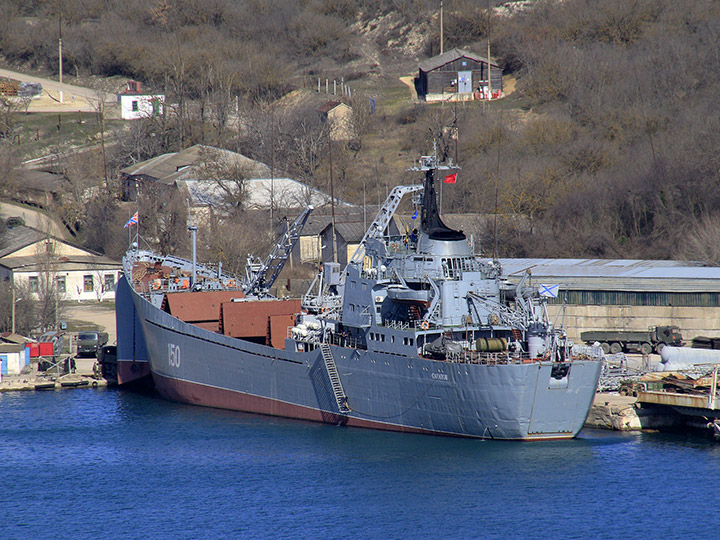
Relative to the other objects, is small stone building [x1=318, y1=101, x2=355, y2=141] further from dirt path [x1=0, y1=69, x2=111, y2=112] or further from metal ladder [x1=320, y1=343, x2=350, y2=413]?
metal ladder [x1=320, y1=343, x2=350, y2=413]

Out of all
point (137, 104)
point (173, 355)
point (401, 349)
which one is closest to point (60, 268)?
point (173, 355)

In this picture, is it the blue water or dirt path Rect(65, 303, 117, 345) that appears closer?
the blue water

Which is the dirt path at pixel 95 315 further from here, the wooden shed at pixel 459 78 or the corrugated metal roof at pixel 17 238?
the wooden shed at pixel 459 78

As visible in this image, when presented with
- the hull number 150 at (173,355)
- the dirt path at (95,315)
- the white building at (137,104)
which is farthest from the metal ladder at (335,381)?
the white building at (137,104)

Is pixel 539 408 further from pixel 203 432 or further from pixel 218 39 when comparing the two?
pixel 218 39

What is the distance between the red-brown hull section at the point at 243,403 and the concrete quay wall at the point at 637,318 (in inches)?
552

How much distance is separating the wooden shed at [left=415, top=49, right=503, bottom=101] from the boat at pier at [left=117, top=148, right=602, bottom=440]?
205 ft

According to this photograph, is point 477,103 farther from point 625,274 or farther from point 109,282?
point 625,274

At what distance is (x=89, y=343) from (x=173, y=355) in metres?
10.0

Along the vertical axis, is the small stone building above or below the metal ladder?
above

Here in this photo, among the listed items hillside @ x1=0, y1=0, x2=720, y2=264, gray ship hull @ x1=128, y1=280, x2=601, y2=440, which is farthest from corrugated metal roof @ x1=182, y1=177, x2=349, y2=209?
gray ship hull @ x1=128, y1=280, x2=601, y2=440

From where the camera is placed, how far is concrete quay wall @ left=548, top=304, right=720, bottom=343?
182ft

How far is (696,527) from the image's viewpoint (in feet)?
110

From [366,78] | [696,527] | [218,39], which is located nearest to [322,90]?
[366,78]
